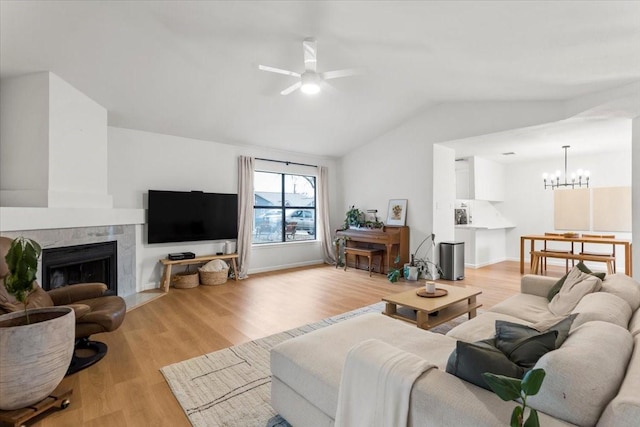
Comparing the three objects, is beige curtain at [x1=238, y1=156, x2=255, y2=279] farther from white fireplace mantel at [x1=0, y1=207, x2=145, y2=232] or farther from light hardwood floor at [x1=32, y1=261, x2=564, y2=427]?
white fireplace mantel at [x1=0, y1=207, x2=145, y2=232]

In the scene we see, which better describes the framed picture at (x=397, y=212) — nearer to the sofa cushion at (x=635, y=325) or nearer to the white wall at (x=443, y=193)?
the white wall at (x=443, y=193)

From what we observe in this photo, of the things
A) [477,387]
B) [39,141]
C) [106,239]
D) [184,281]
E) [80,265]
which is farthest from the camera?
[184,281]

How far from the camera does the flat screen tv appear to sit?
4562 millimetres

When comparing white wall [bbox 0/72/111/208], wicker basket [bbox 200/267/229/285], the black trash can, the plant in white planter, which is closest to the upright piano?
the black trash can

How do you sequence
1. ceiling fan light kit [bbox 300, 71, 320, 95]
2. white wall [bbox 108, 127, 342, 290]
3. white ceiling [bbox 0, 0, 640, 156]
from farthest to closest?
white wall [bbox 108, 127, 342, 290] → ceiling fan light kit [bbox 300, 71, 320, 95] → white ceiling [bbox 0, 0, 640, 156]

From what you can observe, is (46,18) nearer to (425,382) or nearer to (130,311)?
(130,311)

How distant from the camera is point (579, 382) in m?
0.89

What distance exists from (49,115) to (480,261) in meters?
7.41

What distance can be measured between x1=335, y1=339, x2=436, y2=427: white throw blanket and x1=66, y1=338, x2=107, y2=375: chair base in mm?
2187

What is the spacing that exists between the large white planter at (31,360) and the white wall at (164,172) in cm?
282

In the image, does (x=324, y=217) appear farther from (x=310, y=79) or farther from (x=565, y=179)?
(x=565, y=179)

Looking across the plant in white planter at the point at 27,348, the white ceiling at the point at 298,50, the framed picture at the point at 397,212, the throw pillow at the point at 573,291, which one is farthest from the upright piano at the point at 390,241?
the plant in white planter at the point at 27,348

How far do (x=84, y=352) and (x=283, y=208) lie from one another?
417 centimetres

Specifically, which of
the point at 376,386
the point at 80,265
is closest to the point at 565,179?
the point at 376,386
